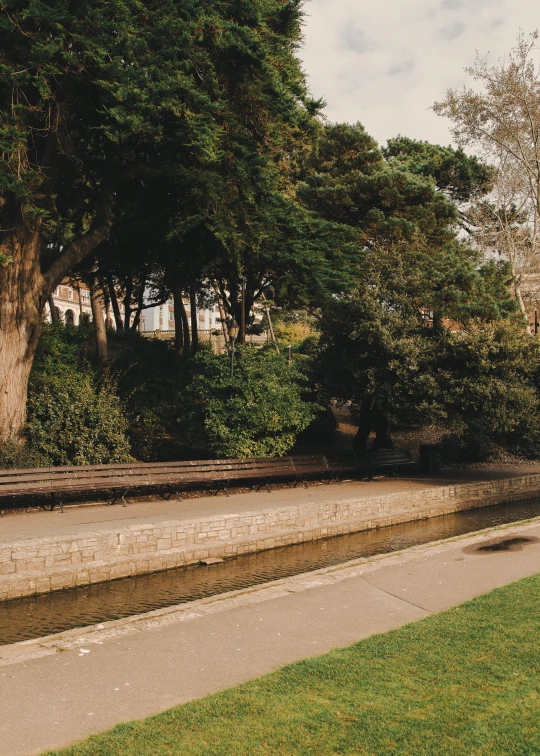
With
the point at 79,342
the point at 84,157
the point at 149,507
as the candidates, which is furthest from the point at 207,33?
the point at 149,507

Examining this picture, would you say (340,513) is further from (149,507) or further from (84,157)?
(84,157)

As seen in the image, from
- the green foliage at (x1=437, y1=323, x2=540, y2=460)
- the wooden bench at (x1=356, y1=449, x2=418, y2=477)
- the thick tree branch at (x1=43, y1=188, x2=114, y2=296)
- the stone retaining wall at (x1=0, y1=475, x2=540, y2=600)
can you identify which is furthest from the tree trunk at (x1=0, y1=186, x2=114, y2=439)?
the green foliage at (x1=437, y1=323, x2=540, y2=460)

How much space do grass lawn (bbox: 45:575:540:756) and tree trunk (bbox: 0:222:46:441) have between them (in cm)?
1136

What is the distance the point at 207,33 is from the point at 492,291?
12.4 meters

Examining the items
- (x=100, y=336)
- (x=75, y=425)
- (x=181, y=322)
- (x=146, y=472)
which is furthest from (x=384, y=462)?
(x=181, y=322)

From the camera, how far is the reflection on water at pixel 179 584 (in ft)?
28.1

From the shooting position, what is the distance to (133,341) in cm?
2258

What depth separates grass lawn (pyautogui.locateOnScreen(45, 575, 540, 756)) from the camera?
13.5 feet

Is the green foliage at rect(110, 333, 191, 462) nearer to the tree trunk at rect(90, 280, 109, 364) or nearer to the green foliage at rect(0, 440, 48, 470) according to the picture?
the tree trunk at rect(90, 280, 109, 364)

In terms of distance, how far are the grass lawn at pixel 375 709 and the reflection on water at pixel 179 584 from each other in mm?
4039

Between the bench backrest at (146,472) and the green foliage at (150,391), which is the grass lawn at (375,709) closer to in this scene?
the bench backrest at (146,472)

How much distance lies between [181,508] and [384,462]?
8.06 metres

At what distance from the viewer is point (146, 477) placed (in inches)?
548

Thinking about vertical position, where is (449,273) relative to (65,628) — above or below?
above
